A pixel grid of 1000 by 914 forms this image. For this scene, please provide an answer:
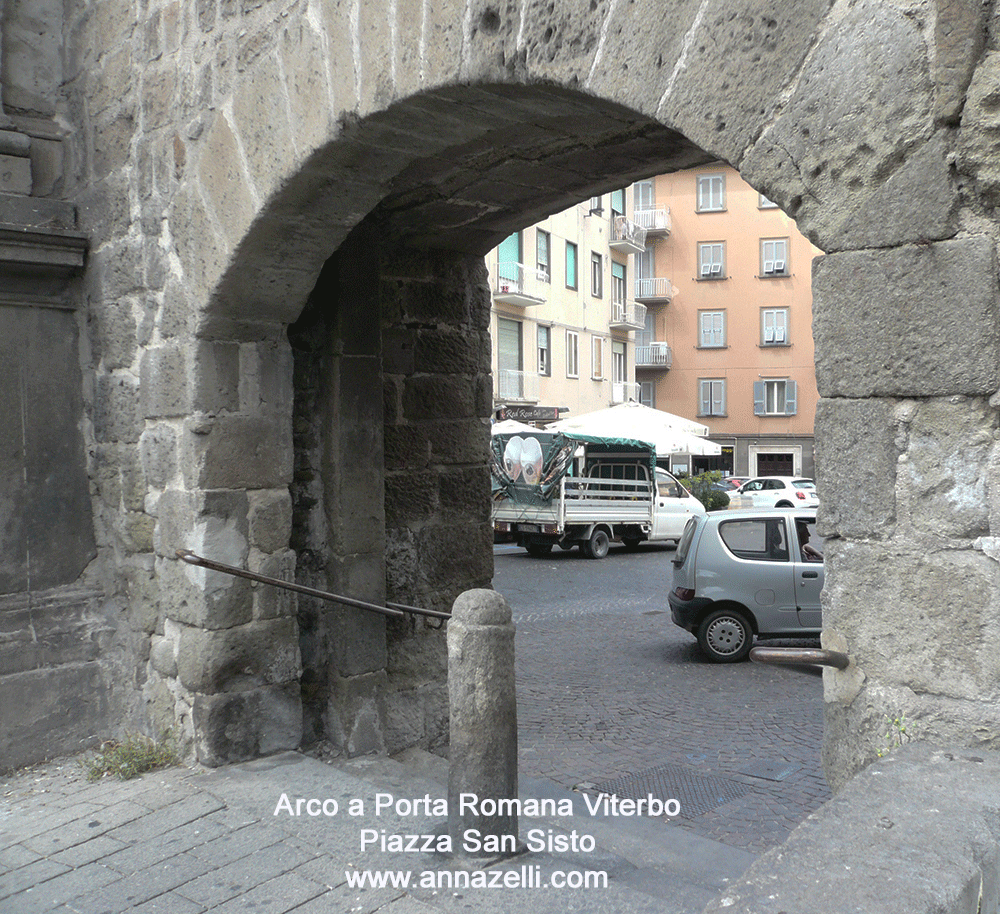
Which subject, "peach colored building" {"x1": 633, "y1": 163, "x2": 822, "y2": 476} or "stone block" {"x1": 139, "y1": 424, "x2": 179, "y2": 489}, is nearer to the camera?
"stone block" {"x1": 139, "y1": 424, "x2": 179, "y2": 489}

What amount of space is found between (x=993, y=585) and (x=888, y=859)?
0.62 meters

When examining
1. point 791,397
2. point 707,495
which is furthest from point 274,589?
point 791,397

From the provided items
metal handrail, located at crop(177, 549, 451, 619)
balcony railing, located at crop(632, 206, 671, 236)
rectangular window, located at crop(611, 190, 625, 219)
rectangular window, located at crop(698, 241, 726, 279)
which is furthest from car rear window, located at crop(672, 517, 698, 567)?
rectangular window, located at crop(698, 241, 726, 279)

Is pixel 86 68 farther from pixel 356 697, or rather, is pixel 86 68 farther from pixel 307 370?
pixel 356 697

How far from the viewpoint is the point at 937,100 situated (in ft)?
6.12

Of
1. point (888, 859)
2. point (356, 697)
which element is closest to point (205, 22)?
point (356, 697)

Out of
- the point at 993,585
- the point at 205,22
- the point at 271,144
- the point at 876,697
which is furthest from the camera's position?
the point at 205,22

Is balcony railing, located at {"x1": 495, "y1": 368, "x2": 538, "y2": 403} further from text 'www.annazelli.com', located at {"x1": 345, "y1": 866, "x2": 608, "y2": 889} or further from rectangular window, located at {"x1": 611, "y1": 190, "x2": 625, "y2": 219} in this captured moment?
text 'www.annazelli.com', located at {"x1": 345, "y1": 866, "x2": 608, "y2": 889}

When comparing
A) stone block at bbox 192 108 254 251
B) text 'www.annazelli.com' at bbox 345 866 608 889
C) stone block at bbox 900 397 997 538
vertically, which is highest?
stone block at bbox 192 108 254 251

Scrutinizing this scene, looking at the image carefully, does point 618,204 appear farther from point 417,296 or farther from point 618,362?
point 417,296

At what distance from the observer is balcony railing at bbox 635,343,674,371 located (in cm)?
3625

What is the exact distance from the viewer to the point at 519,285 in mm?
25453

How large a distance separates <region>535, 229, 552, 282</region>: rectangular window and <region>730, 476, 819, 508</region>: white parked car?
7.83m

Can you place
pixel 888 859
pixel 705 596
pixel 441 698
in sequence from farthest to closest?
1. pixel 705 596
2. pixel 441 698
3. pixel 888 859
